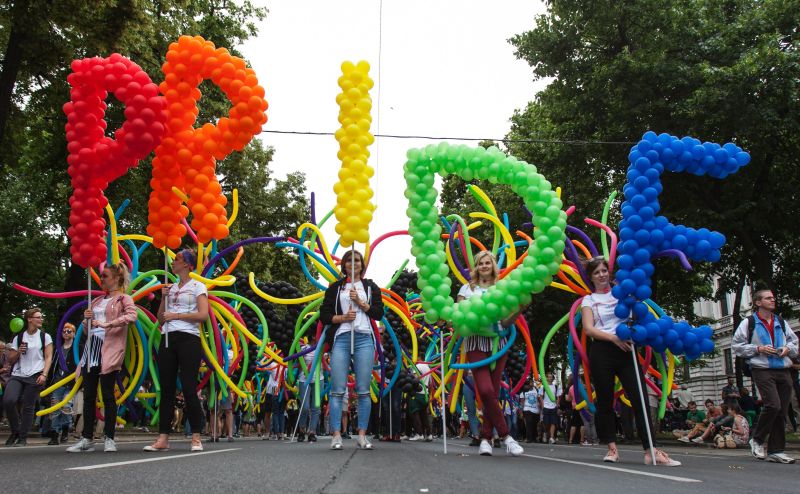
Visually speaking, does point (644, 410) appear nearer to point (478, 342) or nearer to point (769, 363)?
point (478, 342)

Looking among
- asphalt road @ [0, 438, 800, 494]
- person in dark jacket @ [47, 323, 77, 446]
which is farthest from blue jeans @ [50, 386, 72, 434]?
asphalt road @ [0, 438, 800, 494]

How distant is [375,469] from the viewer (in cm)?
550

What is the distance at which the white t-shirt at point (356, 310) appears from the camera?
25.5 feet

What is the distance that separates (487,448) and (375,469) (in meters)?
2.14

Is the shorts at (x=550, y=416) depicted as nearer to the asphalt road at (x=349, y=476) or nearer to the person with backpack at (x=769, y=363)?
the person with backpack at (x=769, y=363)

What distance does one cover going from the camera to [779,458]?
862cm

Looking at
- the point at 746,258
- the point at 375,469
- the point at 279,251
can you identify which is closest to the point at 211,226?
the point at 375,469

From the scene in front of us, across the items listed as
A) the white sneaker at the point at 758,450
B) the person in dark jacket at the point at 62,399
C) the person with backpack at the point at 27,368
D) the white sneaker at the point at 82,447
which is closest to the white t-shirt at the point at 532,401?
the white sneaker at the point at 758,450

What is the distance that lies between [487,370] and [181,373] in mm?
2824

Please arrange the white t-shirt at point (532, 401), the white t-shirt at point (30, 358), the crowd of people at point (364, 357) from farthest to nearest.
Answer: the white t-shirt at point (532, 401)
the white t-shirt at point (30, 358)
the crowd of people at point (364, 357)

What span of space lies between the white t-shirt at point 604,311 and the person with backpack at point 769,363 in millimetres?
2275

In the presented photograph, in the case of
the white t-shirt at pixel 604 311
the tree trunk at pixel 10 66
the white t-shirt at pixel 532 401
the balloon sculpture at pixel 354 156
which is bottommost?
the white t-shirt at pixel 532 401

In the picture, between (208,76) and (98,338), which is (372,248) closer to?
(208,76)

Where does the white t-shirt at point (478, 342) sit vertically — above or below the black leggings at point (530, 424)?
above
